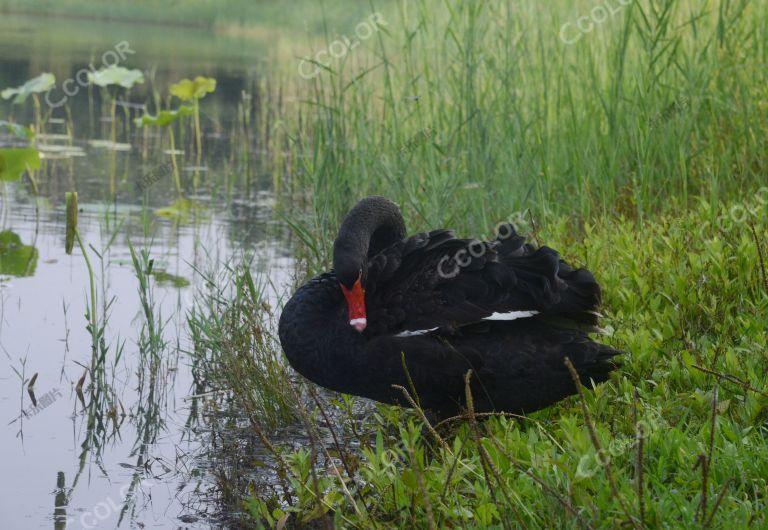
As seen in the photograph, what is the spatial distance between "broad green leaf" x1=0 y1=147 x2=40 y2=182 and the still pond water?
447mm

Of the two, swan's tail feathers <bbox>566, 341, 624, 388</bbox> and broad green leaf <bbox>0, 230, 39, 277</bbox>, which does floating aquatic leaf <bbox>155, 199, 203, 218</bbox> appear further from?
swan's tail feathers <bbox>566, 341, 624, 388</bbox>

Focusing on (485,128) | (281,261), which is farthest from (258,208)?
(485,128)

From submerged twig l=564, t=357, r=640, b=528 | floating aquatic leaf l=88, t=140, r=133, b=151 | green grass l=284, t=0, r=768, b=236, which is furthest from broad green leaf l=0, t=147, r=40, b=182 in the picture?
submerged twig l=564, t=357, r=640, b=528

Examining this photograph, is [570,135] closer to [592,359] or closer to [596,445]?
[592,359]

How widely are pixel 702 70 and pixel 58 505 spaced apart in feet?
15.0

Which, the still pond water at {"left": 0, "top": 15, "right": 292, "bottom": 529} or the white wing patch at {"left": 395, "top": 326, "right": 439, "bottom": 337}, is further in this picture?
the still pond water at {"left": 0, "top": 15, "right": 292, "bottom": 529}

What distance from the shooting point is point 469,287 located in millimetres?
3869

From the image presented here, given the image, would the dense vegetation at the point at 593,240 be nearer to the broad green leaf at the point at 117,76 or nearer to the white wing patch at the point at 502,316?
the white wing patch at the point at 502,316

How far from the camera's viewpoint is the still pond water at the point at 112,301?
404 centimetres

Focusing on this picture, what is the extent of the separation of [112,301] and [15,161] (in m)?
3.32

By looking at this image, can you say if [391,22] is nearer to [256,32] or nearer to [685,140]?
[685,140]

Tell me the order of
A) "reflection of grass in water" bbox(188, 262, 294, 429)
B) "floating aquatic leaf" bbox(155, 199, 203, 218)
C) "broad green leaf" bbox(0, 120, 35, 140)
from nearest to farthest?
"reflection of grass in water" bbox(188, 262, 294, 429) < "broad green leaf" bbox(0, 120, 35, 140) < "floating aquatic leaf" bbox(155, 199, 203, 218)

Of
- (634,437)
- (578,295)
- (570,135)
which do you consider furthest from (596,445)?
(570,135)

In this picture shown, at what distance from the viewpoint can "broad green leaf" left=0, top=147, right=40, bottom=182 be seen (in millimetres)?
7742
